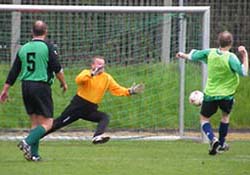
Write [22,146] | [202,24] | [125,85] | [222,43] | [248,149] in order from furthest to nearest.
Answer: [125,85] < [202,24] < [248,149] < [222,43] < [22,146]

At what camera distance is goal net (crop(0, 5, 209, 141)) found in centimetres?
1644

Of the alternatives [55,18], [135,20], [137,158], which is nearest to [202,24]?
[135,20]

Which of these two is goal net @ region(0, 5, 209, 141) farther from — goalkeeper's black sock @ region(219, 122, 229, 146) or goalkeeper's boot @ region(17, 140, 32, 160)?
goalkeeper's boot @ region(17, 140, 32, 160)

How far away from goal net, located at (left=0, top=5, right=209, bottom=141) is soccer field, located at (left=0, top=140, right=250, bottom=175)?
3.20ft

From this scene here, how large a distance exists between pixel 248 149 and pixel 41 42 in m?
3.75

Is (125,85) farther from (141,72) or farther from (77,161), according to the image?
(77,161)

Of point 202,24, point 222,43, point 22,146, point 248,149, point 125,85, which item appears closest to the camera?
point 22,146

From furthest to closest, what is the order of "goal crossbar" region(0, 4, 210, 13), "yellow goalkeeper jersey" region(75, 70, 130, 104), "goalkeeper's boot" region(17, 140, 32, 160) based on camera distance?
"goal crossbar" region(0, 4, 210, 13), "yellow goalkeeper jersey" region(75, 70, 130, 104), "goalkeeper's boot" region(17, 140, 32, 160)

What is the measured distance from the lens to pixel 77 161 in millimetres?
12633

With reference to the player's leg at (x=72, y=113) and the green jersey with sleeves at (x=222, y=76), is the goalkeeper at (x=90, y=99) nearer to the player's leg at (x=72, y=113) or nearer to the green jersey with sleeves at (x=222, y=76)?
the player's leg at (x=72, y=113)

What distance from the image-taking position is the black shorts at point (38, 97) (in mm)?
12484

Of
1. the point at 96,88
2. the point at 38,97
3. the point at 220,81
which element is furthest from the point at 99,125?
the point at 38,97

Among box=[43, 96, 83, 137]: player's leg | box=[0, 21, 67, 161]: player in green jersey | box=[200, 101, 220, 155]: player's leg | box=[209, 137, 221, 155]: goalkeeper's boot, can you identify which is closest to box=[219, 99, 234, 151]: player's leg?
box=[200, 101, 220, 155]: player's leg

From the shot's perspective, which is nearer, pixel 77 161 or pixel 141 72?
pixel 77 161
